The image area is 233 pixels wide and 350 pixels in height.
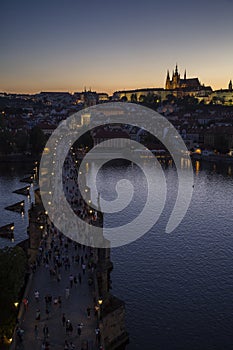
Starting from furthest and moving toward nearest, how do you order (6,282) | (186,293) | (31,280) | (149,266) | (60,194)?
1. (60,194)
2. (149,266)
3. (186,293)
4. (31,280)
5. (6,282)

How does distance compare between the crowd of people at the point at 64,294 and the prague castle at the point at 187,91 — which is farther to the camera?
the prague castle at the point at 187,91

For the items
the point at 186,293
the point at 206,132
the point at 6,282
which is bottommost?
the point at 186,293

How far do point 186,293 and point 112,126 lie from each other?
217 feet

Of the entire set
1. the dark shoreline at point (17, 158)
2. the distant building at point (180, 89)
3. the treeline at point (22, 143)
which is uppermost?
the distant building at point (180, 89)

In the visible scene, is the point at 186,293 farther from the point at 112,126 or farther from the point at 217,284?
the point at 112,126

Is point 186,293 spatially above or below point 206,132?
below

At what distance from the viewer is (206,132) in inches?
2613

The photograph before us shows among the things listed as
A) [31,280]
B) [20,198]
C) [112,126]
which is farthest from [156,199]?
[112,126]

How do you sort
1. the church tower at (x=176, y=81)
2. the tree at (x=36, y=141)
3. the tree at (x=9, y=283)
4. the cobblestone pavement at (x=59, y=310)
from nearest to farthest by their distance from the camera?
1. the cobblestone pavement at (x=59, y=310)
2. the tree at (x=9, y=283)
3. the tree at (x=36, y=141)
4. the church tower at (x=176, y=81)

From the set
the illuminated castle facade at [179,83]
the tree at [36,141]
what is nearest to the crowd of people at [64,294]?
the tree at [36,141]

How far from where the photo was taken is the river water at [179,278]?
1270cm

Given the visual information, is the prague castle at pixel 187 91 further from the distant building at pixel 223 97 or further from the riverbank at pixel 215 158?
the riverbank at pixel 215 158

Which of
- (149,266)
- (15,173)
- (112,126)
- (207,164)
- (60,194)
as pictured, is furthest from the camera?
(112,126)

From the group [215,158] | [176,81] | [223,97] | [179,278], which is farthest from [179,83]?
[179,278]
